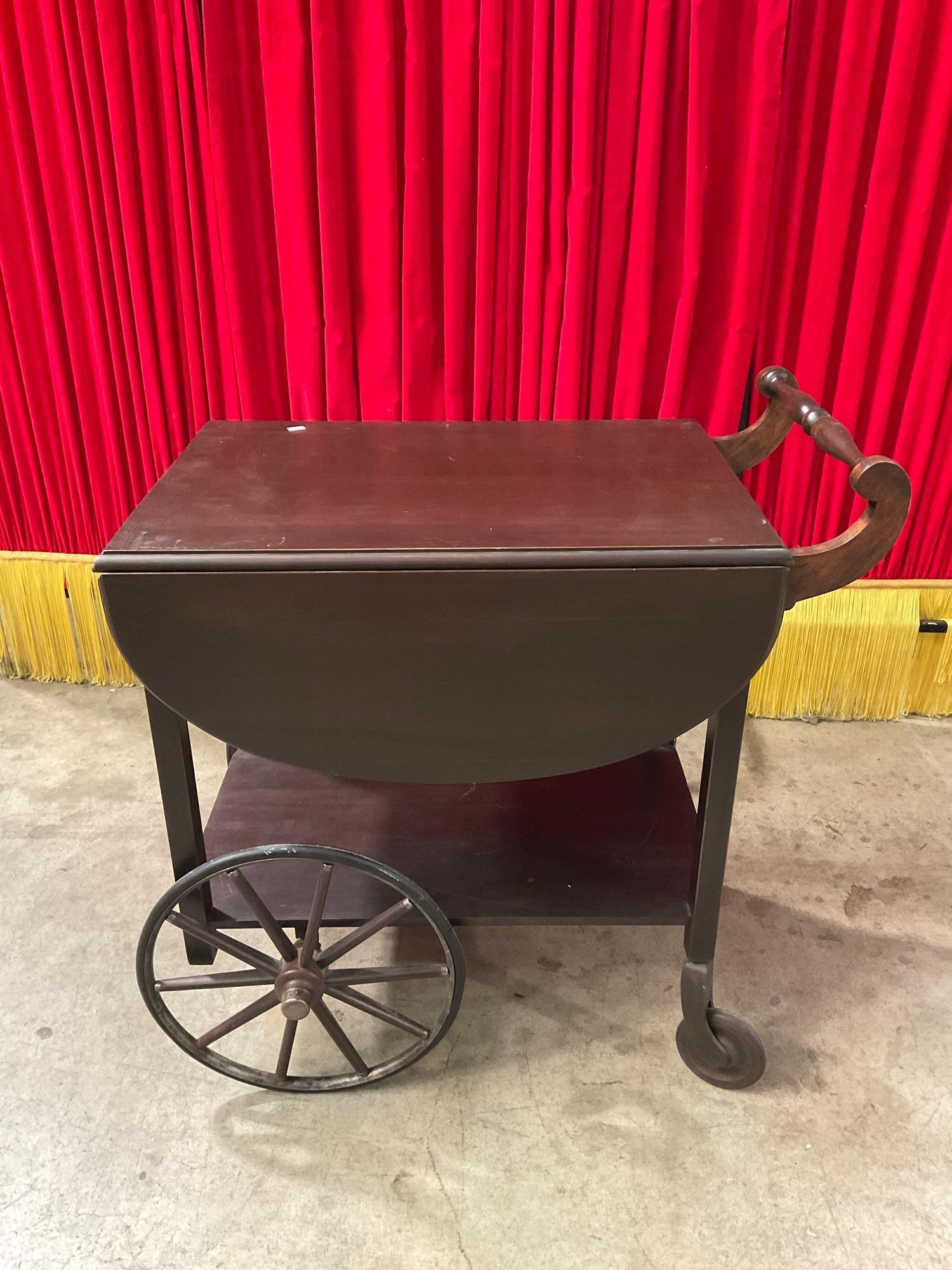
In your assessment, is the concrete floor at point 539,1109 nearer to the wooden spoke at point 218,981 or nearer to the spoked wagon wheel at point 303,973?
the spoked wagon wheel at point 303,973

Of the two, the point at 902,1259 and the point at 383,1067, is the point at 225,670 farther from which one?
the point at 902,1259

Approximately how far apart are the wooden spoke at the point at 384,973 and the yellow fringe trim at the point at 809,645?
1.12 m

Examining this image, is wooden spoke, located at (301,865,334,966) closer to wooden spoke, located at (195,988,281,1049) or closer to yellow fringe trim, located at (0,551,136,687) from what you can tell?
wooden spoke, located at (195,988,281,1049)

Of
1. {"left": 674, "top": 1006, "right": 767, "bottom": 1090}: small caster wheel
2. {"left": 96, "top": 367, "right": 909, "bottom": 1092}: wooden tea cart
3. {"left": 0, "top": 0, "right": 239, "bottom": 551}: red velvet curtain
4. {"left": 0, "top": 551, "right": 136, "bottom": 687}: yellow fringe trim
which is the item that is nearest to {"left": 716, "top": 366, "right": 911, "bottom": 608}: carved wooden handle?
{"left": 96, "top": 367, "right": 909, "bottom": 1092}: wooden tea cart

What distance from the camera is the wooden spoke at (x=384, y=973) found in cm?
140

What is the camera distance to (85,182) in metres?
2.02

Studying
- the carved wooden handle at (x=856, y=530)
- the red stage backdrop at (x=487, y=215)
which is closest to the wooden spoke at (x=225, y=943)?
the carved wooden handle at (x=856, y=530)

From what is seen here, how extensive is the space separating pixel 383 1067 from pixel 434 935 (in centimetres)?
35

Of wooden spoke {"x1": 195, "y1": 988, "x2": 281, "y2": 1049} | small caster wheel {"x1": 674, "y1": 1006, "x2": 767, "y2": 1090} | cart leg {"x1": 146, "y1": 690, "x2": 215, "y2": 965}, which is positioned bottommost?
small caster wheel {"x1": 674, "y1": 1006, "x2": 767, "y2": 1090}

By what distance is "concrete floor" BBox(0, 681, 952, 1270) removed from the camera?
130 centimetres

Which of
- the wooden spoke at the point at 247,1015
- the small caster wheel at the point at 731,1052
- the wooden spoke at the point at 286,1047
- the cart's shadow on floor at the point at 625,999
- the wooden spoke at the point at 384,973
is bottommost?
the cart's shadow on floor at the point at 625,999

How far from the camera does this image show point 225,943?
1.39 meters

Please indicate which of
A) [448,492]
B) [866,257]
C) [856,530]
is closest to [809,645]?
[866,257]

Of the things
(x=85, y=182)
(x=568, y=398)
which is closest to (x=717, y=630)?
(x=568, y=398)
